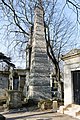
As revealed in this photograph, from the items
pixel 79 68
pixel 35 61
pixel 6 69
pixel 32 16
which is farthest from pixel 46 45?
pixel 6 69

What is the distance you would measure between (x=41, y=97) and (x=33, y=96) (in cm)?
60

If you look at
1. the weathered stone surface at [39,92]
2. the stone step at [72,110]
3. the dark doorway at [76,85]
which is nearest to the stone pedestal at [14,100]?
the weathered stone surface at [39,92]

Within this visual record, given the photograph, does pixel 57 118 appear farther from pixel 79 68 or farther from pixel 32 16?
pixel 32 16

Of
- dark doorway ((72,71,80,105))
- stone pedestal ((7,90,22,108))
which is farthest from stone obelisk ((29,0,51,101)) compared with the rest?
dark doorway ((72,71,80,105))

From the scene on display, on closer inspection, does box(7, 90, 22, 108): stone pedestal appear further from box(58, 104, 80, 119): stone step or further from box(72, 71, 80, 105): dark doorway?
box(72, 71, 80, 105): dark doorway

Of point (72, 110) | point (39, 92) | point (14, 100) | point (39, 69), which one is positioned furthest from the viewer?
point (39, 69)

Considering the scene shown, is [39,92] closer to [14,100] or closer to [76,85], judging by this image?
[14,100]

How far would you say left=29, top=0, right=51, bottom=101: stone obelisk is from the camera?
17234 millimetres

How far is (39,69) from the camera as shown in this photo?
1753 centimetres

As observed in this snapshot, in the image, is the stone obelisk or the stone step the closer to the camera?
the stone step

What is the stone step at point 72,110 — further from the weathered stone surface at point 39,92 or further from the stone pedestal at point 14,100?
the weathered stone surface at point 39,92

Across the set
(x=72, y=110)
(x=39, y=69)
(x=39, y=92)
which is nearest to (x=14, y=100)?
(x=39, y=92)

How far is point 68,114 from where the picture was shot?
1165 cm

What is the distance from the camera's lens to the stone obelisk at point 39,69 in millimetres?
17234
